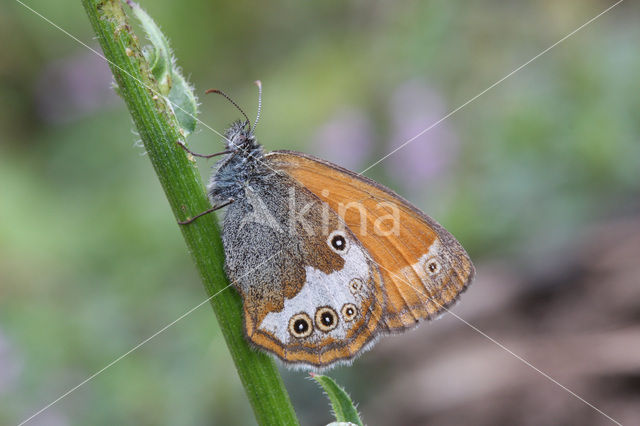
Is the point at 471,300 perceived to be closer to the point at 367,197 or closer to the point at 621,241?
the point at 621,241

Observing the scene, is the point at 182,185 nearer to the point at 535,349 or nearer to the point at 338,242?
the point at 338,242

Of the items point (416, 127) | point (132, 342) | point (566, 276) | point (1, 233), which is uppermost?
point (1, 233)

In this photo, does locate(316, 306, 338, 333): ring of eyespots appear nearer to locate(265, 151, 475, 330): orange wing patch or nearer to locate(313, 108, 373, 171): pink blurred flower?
locate(265, 151, 475, 330): orange wing patch

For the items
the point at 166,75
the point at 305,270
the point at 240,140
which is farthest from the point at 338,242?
the point at 166,75

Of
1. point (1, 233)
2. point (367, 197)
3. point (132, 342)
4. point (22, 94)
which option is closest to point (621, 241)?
point (367, 197)

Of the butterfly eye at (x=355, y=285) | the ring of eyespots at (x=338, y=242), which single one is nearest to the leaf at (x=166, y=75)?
the ring of eyespots at (x=338, y=242)

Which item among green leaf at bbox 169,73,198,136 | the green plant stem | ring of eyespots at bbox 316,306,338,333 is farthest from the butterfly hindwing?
green leaf at bbox 169,73,198,136

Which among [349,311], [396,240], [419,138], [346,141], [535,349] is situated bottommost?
[535,349]
